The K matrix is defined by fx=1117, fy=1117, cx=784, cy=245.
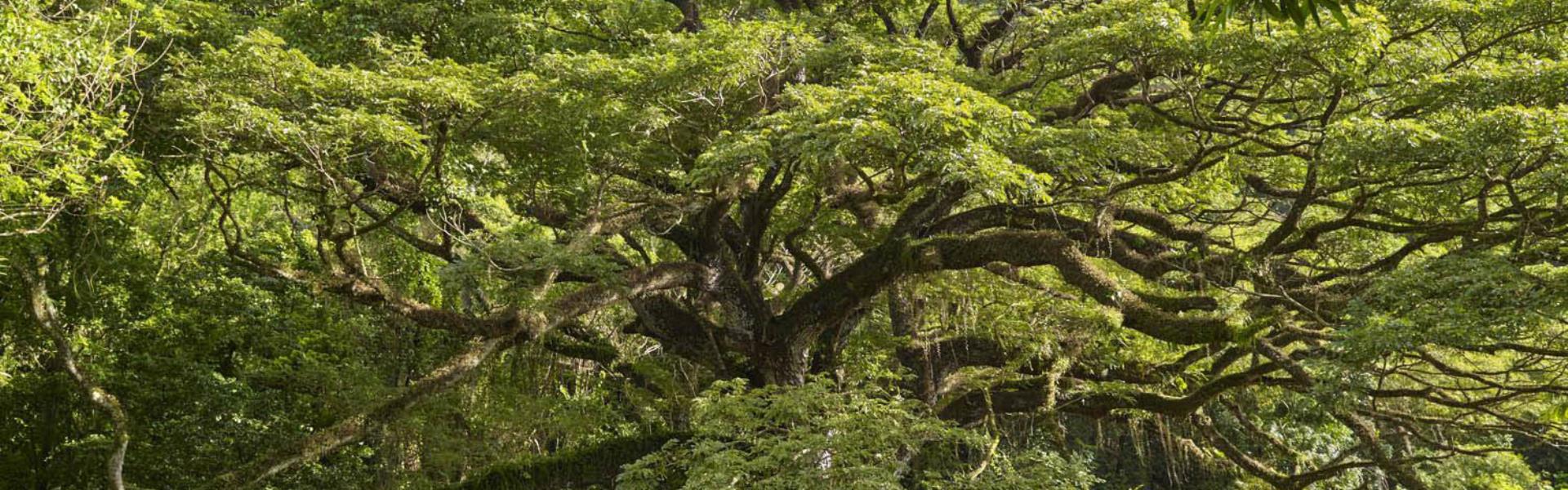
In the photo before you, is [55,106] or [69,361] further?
[69,361]

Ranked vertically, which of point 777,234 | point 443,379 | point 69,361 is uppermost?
point 69,361

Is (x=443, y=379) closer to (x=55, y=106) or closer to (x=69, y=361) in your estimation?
(x=55, y=106)

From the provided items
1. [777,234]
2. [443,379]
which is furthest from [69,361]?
[777,234]

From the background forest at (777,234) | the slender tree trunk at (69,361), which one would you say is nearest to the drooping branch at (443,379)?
the background forest at (777,234)

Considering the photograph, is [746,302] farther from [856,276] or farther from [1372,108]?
[1372,108]

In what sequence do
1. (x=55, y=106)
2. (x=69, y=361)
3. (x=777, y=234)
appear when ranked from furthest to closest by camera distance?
1. (x=777, y=234)
2. (x=69, y=361)
3. (x=55, y=106)

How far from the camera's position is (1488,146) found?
15.8ft

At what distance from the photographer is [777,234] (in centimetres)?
925

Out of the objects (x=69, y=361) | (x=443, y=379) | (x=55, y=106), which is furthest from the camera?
(x=69, y=361)

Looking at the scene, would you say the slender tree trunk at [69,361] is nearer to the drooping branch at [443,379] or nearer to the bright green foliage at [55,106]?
the drooping branch at [443,379]

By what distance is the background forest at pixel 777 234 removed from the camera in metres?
5.76

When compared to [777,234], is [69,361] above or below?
above

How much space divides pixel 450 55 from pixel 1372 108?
6.60 metres

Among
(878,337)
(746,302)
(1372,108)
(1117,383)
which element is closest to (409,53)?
(746,302)
